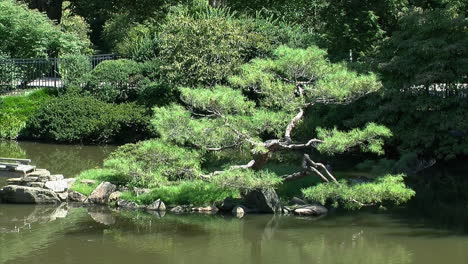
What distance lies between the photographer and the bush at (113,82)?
2231 centimetres

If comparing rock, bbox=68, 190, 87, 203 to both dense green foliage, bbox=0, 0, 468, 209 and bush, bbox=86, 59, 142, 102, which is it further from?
bush, bbox=86, 59, 142, 102

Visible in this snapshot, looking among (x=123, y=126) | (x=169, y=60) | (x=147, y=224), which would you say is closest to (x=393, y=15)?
(x=169, y=60)

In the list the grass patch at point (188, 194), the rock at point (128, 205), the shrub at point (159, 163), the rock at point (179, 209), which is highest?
the shrub at point (159, 163)

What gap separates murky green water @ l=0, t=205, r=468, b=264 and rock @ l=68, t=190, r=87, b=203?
1.71ft

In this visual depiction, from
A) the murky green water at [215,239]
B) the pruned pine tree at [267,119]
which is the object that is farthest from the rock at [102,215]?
the pruned pine tree at [267,119]

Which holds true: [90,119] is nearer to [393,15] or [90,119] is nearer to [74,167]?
[74,167]

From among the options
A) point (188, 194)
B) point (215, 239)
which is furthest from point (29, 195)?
point (215, 239)

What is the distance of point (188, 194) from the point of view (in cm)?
1333

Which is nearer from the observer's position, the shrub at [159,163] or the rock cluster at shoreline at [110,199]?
the shrub at [159,163]

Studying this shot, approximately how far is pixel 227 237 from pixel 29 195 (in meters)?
4.60

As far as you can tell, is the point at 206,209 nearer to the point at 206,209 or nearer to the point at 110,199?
the point at 206,209

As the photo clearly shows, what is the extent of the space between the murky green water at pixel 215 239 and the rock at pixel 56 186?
69 centimetres

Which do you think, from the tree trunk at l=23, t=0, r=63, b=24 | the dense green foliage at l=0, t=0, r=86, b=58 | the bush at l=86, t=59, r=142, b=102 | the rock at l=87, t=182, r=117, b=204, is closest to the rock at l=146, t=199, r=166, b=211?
the rock at l=87, t=182, r=117, b=204

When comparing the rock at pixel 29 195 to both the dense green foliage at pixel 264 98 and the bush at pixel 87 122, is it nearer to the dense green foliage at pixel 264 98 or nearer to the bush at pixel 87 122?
the dense green foliage at pixel 264 98
